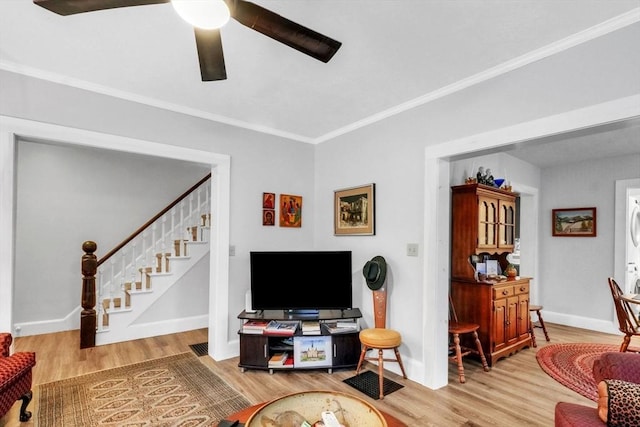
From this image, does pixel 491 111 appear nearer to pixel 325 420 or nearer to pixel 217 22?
pixel 217 22

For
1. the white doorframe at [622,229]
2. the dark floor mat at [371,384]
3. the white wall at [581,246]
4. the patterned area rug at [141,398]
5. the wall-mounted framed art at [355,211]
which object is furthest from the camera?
the white wall at [581,246]

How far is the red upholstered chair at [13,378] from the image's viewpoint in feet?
6.59

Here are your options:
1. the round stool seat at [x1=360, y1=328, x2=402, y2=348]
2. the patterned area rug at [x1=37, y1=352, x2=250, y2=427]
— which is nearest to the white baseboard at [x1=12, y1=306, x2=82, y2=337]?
the patterned area rug at [x1=37, y1=352, x2=250, y2=427]

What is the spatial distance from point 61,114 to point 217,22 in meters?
2.11

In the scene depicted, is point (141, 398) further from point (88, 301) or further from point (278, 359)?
point (88, 301)

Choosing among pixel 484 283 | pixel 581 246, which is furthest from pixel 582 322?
pixel 484 283

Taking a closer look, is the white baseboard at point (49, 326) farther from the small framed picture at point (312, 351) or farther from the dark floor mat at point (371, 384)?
the dark floor mat at point (371, 384)

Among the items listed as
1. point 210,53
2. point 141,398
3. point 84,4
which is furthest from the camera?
point 141,398

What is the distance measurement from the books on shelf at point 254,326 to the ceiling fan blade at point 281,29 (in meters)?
2.46

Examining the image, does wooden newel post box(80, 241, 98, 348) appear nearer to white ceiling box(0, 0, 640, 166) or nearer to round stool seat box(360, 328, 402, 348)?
white ceiling box(0, 0, 640, 166)

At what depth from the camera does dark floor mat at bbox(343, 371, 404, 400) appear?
9.16ft

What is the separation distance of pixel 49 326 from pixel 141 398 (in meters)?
2.59

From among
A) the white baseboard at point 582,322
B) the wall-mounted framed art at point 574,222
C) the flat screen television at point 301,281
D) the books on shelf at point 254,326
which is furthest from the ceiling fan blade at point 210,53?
the white baseboard at point 582,322

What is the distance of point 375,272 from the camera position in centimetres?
322
